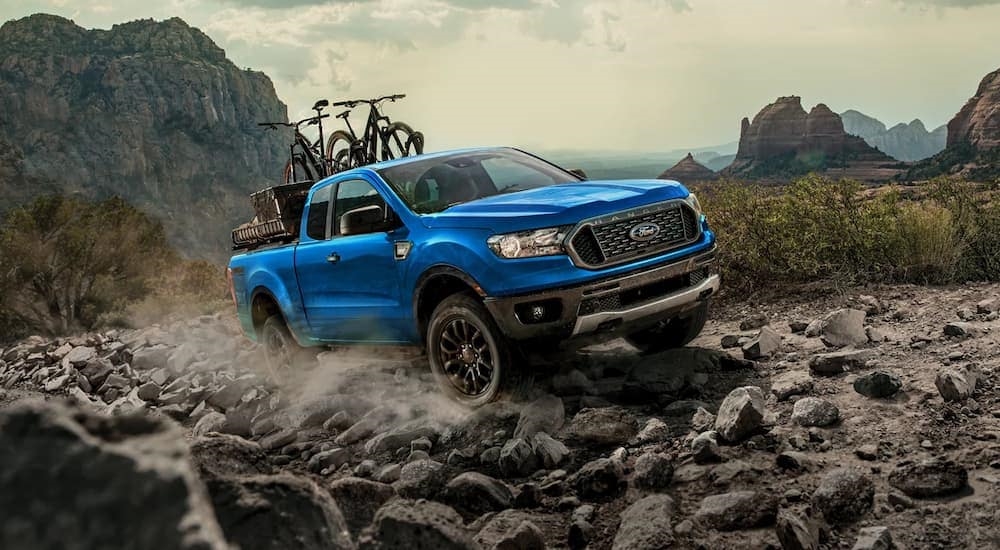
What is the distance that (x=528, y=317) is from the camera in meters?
5.86

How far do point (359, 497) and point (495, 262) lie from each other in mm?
2510

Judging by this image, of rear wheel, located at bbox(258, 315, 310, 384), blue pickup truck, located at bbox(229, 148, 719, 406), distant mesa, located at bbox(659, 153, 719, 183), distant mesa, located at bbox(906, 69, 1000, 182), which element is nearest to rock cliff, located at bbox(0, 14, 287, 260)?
distant mesa, located at bbox(659, 153, 719, 183)

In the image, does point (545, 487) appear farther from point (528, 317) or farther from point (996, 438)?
point (996, 438)

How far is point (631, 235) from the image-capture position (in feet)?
19.9

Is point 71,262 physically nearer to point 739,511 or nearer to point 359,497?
point 359,497

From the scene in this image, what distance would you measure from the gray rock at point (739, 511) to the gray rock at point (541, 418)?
1.77 metres

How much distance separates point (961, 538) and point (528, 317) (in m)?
3.01

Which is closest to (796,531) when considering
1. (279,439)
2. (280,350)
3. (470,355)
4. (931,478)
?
(931,478)

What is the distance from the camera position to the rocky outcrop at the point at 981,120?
13212cm

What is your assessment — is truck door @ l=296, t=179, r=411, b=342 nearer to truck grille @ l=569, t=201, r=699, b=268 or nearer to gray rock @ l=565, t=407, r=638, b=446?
truck grille @ l=569, t=201, r=699, b=268

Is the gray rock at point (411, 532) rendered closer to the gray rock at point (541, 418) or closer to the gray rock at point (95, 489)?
the gray rock at point (95, 489)

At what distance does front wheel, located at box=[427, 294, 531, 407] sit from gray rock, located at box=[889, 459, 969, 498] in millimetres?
2685

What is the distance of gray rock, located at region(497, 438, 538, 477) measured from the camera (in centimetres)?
511

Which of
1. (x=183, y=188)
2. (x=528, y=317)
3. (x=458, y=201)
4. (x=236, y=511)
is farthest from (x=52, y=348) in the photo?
(x=183, y=188)
